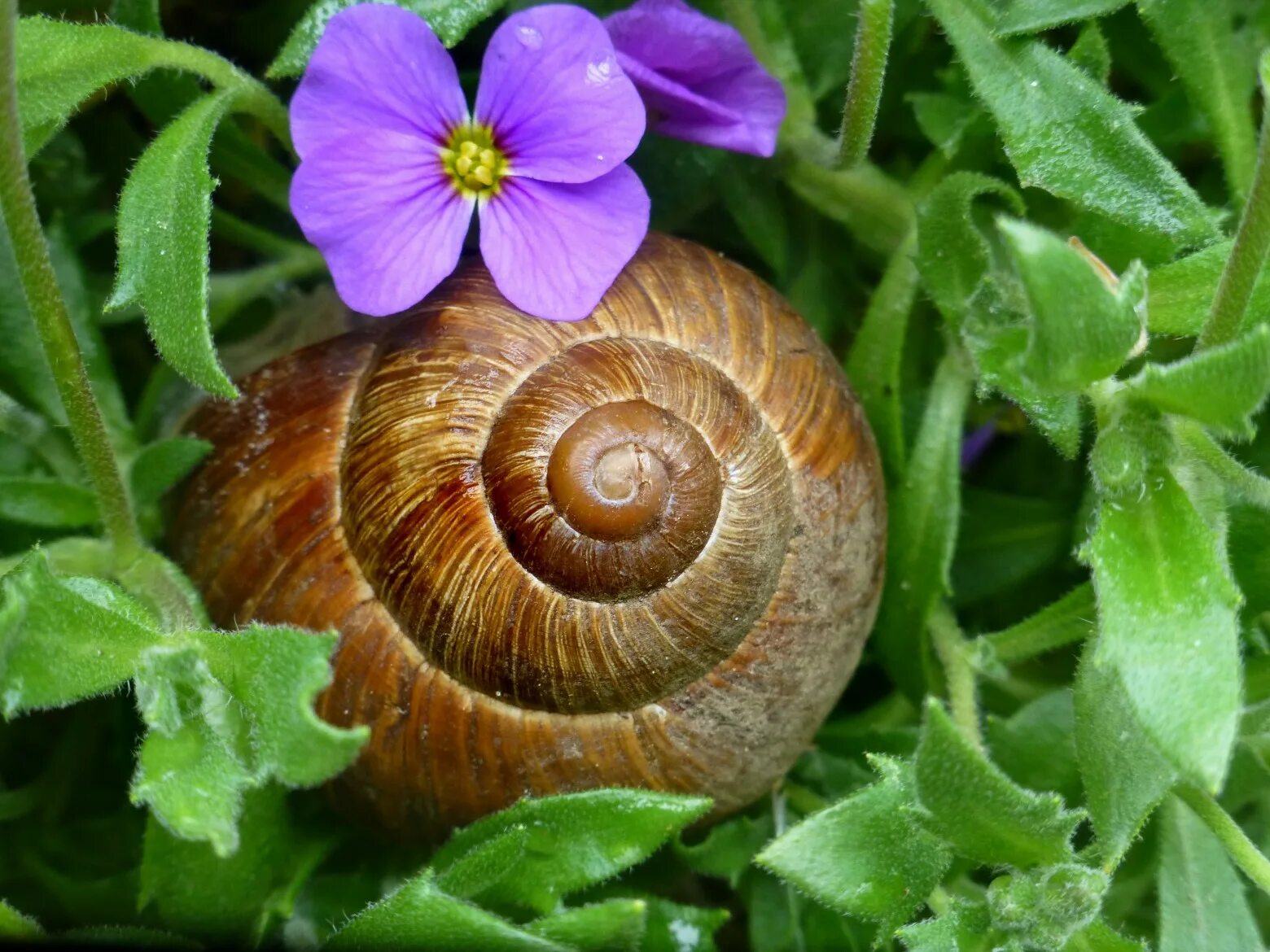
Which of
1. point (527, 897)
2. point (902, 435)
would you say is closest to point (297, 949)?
point (527, 897)

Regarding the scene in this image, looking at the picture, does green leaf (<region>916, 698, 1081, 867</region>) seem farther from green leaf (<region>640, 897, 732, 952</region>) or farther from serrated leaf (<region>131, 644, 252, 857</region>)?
serrated leaf (<region>131, 644, 252, 857</region>)

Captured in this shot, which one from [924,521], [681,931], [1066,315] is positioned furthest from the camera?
[924,521]

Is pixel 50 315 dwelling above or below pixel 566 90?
below

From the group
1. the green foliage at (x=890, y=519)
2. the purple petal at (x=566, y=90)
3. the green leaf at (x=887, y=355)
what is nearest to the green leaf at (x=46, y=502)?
the green foliage at (x=890, y=519)

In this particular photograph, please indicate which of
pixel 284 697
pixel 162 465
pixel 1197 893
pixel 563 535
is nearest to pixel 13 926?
pixel 284 697

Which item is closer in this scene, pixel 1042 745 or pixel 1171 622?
pixel 1171 622

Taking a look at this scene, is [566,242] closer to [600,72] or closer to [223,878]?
[600,72]
